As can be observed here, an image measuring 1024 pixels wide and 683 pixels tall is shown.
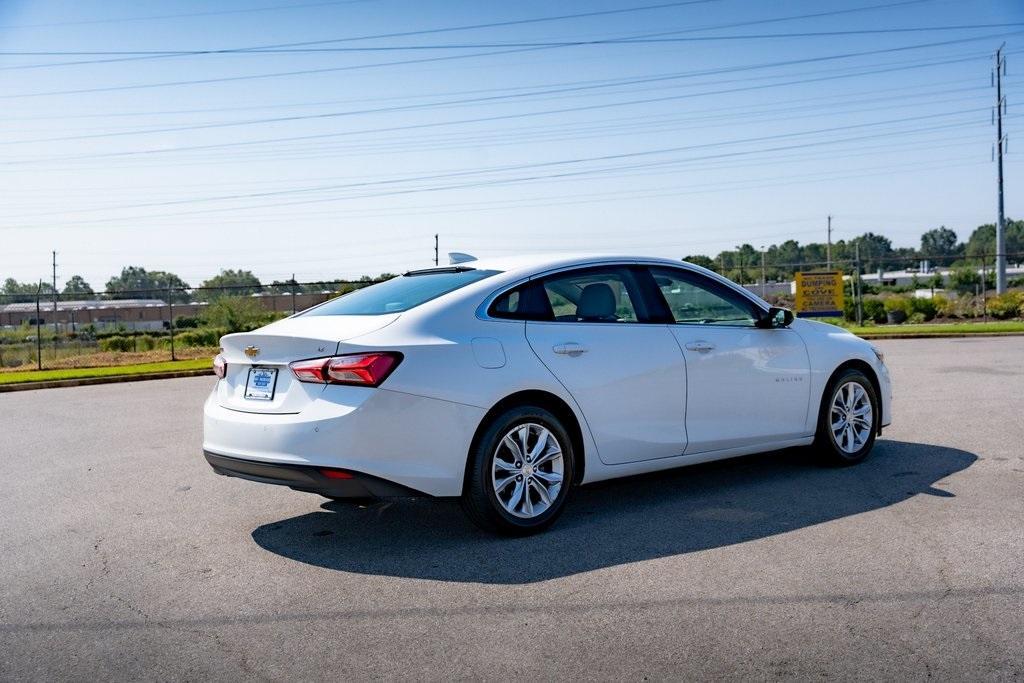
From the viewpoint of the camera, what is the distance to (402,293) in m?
6.26

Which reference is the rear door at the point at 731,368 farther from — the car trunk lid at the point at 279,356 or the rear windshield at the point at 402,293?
the car trunk lid at the point at 279,356

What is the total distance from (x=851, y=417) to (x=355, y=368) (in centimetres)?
427

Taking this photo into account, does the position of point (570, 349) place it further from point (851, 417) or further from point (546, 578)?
point (851, 417)

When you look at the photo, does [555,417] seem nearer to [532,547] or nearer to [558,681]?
[532,547]

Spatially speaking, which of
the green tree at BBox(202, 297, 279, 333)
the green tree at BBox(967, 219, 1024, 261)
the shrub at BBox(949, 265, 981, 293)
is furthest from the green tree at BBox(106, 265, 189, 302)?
the green tree at BBox(967, 219, 1024, 261)

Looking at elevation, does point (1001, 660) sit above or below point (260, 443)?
below

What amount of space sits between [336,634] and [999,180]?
48.0m

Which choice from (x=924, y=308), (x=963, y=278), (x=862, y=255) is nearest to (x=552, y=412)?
(x=924, y=308)

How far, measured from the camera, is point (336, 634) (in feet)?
13.7

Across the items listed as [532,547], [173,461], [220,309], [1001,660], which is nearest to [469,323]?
[532,547]

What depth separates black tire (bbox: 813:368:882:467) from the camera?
7.46m

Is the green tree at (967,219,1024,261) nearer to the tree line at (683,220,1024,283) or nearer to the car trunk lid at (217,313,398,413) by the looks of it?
the tree line at (683,220,1024,283)

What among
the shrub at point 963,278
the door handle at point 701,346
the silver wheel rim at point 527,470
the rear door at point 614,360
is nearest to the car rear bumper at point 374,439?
the silver wheel rim at point 527,470

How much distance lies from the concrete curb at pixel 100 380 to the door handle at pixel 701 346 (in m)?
14.1
